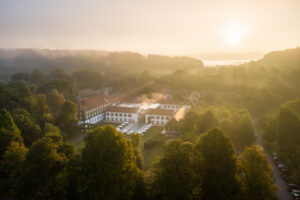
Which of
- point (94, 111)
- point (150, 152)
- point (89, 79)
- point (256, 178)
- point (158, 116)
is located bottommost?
point (150, 152)

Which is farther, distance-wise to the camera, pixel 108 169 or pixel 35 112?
pixel 35 112

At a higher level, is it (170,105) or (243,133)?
(243,133)

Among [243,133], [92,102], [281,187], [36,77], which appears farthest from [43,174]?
[36,77]

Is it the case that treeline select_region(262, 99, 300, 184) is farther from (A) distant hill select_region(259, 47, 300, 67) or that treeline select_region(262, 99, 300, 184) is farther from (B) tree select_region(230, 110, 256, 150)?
(A) distant hill select_region(259, 47, 300, 67)

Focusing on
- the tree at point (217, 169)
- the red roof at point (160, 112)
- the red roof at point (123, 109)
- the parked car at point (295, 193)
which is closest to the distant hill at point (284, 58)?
the red roof at point (160, 112)

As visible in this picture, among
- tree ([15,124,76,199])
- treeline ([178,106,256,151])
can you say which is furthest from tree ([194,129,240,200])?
treeline ([178,106,256,151])

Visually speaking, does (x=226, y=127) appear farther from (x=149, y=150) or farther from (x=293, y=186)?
(x=149, y=150)
